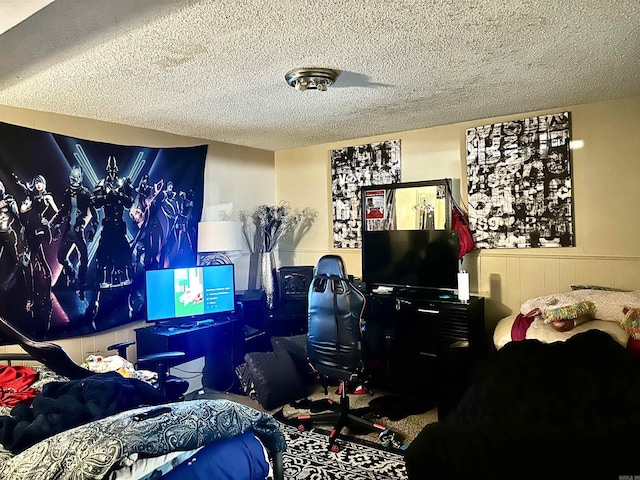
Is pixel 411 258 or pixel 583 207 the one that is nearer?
pixel 583 207

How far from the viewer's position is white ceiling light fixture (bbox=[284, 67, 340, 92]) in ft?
8.63

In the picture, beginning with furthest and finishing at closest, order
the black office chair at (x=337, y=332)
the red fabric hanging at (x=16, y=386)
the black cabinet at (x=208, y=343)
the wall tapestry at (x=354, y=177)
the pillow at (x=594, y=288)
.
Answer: the wall tapestry at (x=354, y=177) → the black cabinet at (x=208, y=343) → the pillow at (x=594, y=288) → the black office chair at (x=337, y=332) → the red fabric hanging at (x=16, y=386)

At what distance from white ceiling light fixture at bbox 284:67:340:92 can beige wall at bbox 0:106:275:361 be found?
1.91m

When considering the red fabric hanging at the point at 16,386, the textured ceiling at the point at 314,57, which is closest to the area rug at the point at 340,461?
the red fabric hanging at the point at 16,386

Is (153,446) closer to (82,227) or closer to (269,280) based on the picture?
(82,227)

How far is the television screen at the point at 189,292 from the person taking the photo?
381 cm

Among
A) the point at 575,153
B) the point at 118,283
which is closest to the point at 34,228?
the point at 118,283

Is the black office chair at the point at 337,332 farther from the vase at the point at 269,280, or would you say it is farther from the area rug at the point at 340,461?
the vase at the point at 269,280

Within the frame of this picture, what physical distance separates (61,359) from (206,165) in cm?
251

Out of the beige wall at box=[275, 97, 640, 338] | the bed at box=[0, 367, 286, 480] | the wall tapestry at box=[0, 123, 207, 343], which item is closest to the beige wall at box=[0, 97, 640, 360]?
the beige wall at box=[275, 97, 640, 338]

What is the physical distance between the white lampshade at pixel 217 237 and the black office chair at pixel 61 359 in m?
1.36

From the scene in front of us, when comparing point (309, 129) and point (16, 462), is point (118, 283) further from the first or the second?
point (16, 462)

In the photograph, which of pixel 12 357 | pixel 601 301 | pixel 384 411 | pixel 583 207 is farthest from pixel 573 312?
pixel 12 357

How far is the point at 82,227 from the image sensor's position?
360 centimetres
